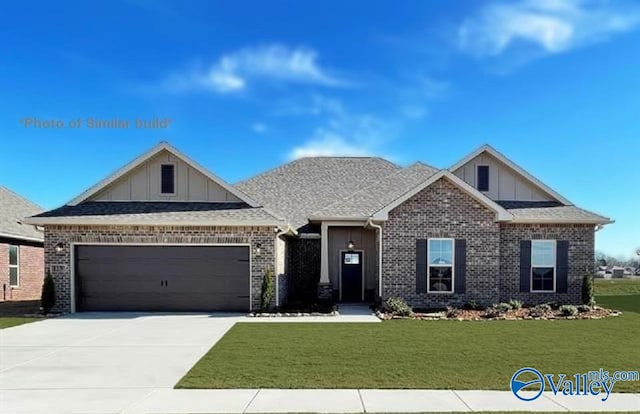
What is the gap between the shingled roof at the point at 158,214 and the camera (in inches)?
525

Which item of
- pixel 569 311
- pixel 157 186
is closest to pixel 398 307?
pixel 569 311

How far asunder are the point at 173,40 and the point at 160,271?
7162 mm

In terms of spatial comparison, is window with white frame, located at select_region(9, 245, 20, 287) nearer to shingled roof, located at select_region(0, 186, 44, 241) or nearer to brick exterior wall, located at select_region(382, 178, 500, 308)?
shingled roof, located at select_region(0, 186, 44, 241)

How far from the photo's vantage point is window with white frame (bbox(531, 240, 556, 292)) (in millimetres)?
14867

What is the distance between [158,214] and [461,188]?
9.68 meters

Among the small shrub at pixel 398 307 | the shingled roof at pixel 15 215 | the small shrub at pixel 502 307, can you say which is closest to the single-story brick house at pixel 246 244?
the small shrub at pixel 502 307

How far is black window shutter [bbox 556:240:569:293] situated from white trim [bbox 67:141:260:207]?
34.2 feet

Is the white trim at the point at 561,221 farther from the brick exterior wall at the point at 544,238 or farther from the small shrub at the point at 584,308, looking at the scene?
the small shrub at the point at 584,308

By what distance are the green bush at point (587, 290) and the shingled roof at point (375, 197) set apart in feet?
20.7

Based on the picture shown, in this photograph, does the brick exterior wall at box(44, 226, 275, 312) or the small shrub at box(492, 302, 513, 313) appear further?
the brick exterior wall at box(44, 226, 275, 312)

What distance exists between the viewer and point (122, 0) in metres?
11.5

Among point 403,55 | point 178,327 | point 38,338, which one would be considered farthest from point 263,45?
point 38,338

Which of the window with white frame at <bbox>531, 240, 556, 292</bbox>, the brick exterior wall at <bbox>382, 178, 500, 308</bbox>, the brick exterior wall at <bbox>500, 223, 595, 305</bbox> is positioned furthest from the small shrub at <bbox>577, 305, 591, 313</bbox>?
the brick exterior wall at <bbox>382, 178, 500, 308</bbox>

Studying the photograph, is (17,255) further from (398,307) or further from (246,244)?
(398,307)
